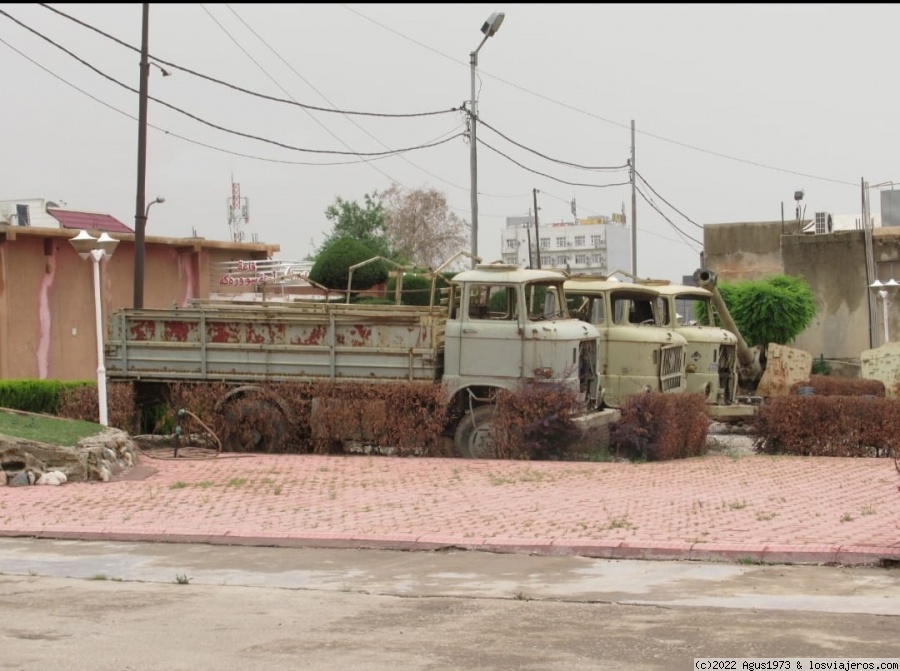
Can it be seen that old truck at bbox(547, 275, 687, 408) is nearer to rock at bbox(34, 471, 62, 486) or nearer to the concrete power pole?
rock at bbox(34, 471, 62, 486)

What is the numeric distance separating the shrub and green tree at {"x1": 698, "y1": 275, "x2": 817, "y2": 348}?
57.6ft

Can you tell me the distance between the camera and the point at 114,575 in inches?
341

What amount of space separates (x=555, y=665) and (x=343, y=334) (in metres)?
11.2

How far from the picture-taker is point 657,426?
1579 centimetres

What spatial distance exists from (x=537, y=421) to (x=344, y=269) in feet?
57.3

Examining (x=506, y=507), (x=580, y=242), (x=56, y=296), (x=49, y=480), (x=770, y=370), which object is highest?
(x=580, y=242)

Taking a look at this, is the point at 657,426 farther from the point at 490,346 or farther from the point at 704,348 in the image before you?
the point at 704,348

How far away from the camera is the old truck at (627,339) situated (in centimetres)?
1795

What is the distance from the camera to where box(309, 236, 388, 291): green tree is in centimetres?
3209

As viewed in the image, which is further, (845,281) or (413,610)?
(845,281)

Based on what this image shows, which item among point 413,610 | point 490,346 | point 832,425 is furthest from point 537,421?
point 413,610

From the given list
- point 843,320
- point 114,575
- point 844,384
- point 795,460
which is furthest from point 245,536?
point 843,320

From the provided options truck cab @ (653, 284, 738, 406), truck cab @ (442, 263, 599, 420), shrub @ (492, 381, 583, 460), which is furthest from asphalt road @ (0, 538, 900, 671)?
truck cab @ (653, 284, 738, 406)

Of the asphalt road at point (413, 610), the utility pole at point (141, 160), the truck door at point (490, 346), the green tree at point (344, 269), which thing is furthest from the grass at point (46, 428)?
the green tree at point (344, 269)
